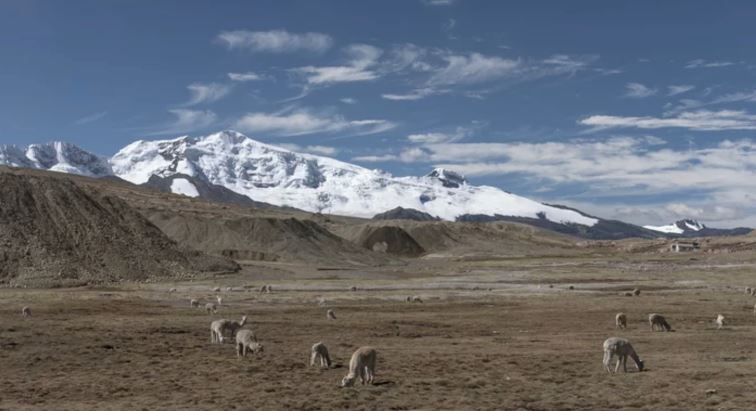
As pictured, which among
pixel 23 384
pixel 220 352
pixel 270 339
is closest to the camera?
pixel 23 384

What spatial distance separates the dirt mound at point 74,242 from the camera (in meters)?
93.4

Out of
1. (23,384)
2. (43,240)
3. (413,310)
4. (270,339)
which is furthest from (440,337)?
(43,240)

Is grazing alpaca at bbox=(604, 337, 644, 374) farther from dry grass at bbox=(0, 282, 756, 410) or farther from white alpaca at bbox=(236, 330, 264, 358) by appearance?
white alpaca at bbox=(236, 330, 264, 358)

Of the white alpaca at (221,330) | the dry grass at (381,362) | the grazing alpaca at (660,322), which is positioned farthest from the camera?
the grazing alpaca at (660,322)

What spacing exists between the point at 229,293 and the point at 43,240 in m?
34.7

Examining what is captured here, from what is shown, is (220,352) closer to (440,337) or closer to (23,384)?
(23,384)

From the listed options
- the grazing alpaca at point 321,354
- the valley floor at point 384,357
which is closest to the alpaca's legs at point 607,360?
the valley floor at point 384,357

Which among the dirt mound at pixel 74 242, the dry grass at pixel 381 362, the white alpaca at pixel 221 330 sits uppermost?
the dirt mound at pixel 74 242

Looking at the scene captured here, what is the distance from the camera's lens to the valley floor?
78.1 feet

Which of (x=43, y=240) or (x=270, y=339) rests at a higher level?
(x=43, y=240)

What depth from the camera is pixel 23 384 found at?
85.1 feet

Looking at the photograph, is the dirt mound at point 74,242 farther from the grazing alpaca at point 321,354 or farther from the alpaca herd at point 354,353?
the grazing alpaca at point 321,354

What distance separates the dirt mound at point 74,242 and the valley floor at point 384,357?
31034 millimetres

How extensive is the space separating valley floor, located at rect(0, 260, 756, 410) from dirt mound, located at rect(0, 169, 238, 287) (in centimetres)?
3103
